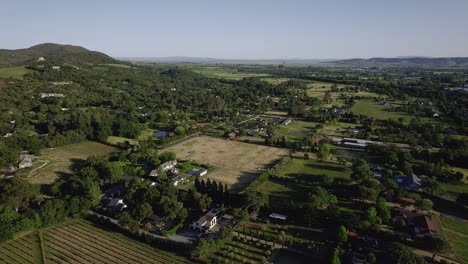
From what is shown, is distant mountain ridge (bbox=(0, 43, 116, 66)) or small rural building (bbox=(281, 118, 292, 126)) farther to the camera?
distant mountain ridge (bbox=(0, 43, 116, 66))

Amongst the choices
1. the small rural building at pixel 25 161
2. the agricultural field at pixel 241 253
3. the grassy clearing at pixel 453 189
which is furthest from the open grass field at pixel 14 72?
the grassy clearing at pixel 453 189

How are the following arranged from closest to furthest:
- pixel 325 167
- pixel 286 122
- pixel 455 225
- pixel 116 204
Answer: pixel 455 225 < pixel 116 204 < pixel 325 167 < pixel 286 122

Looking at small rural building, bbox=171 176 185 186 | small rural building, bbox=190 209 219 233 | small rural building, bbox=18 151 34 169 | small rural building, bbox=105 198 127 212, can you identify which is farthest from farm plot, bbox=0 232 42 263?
small rural building, bbox=18 151 34 169

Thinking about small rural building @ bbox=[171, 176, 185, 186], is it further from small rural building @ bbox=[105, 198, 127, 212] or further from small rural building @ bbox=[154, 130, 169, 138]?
small rural building @ bbox=[154, 130, 169, 138]

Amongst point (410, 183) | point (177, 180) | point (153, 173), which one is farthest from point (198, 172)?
point (410, 183)

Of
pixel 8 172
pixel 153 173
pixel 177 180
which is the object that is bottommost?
pixel 177 180

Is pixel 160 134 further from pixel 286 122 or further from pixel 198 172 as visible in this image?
pixel 286 122
